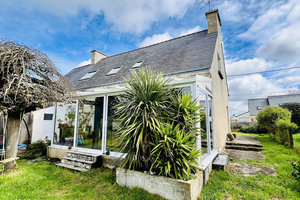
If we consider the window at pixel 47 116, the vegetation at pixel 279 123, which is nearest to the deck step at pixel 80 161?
the window at pixel 47 116

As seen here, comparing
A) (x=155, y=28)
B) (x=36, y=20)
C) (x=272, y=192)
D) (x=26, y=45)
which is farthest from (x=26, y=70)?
(x=155, y=28)

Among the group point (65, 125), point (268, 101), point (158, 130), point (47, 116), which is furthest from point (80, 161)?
point (268, 101)

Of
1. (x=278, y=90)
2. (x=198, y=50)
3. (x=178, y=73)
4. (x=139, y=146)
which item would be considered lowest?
(x=139, y=146)

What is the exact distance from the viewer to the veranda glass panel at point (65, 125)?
715 centimetres

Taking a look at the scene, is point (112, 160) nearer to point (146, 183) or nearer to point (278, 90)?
point (146, 183)

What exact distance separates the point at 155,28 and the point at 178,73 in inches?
283

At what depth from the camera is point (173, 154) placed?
11.8ft

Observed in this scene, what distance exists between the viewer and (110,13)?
968 centimetres

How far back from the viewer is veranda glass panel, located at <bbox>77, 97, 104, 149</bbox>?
6336 mm

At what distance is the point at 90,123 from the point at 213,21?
9190 mm

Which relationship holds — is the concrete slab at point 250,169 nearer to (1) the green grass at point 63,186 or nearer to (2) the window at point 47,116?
(1) the green grass at point 63,186

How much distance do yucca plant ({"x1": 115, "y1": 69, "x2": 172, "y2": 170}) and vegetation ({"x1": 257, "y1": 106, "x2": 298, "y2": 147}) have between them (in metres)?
9.22

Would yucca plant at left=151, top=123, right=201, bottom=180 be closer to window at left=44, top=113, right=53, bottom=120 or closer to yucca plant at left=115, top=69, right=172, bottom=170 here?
yucca plant at left=115, top=69, right=172, bottom=170

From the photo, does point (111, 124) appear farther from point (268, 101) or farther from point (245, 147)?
point (268, 101)
